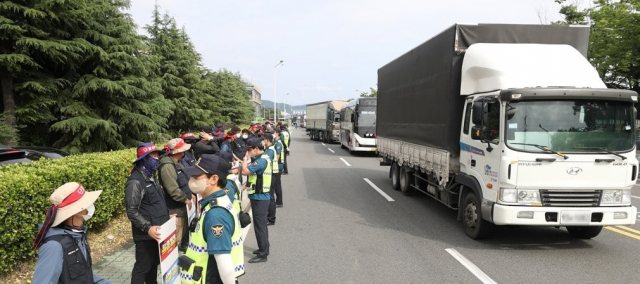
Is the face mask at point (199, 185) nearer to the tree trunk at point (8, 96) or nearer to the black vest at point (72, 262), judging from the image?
the black vest at point (72, 262)

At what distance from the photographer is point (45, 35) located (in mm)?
9281

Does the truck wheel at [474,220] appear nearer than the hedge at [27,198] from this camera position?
No

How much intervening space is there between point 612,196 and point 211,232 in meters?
5.96

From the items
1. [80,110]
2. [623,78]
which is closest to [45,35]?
[80,110]

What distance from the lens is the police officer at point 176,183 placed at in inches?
190

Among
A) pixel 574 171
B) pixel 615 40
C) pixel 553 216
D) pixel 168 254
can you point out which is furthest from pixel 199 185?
pixel 615 40

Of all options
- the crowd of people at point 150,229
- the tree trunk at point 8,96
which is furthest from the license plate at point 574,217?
the tree trunk at point 8,96

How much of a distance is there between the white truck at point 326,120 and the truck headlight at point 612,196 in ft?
82.5

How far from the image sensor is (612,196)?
19.0 feet

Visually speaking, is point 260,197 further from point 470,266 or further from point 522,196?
point 522,196

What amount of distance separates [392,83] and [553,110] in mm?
6427

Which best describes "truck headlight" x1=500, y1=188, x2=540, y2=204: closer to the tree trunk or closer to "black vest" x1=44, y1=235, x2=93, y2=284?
"black vest" x1=44, y1=235, x2=93, y2=284

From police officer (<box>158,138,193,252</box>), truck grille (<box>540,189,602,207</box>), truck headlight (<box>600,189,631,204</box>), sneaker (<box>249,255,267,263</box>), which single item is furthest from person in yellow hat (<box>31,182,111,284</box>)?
truck headlight (<box>600,189,631,204</box>)

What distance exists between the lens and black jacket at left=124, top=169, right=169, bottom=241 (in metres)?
3.78
